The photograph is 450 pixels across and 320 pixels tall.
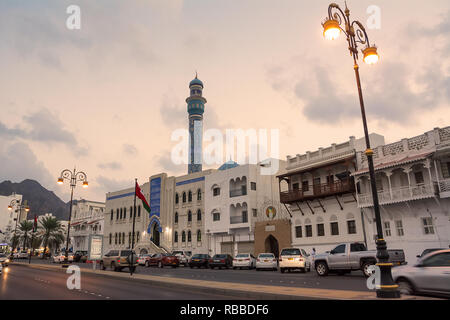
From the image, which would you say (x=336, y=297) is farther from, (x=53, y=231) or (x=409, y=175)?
(x=53, y=231)

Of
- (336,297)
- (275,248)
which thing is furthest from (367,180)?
(336,297)

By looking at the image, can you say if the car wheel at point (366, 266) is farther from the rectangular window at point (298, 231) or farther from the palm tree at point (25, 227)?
the palm tree at point (25, 227)

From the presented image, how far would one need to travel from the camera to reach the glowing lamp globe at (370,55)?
12.0 meters

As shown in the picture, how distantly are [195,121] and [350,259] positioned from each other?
9520 cm

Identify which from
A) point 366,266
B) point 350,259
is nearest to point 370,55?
point 366,266

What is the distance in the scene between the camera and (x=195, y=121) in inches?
4400

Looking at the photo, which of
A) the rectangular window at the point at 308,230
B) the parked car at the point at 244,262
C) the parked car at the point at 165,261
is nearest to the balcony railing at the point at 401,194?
the rectangular window at the point at 308,230

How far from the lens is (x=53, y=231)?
72312mm

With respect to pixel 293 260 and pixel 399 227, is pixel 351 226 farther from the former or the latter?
pixel 293 260

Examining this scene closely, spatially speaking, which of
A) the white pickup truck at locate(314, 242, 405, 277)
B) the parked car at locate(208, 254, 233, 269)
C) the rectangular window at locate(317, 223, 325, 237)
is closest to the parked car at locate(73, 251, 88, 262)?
the parked car at locate(208, 254, 233, 269)

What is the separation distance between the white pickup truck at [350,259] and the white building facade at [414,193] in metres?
8.63

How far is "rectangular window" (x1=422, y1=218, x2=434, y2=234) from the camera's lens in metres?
25.7

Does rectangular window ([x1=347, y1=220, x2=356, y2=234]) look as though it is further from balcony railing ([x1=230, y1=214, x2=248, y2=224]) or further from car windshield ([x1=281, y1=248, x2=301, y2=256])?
balcony railing ([x1=230, y1=214, x2=248, y2=224])
